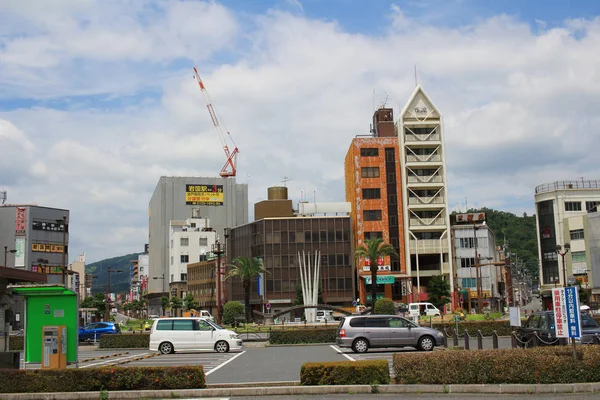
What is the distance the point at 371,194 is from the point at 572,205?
1193 inches

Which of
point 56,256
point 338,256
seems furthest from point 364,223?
point 56,256

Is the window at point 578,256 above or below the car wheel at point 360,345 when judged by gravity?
above

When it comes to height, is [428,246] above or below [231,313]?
above

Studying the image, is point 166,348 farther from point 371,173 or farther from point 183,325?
point 371,173

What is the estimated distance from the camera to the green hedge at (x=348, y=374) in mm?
15789

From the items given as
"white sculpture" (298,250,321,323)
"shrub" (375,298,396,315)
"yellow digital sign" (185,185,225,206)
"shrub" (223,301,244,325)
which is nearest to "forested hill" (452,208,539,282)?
"yellow digital sign" (185,185,225,206)

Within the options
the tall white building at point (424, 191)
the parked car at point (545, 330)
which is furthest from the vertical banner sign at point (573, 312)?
the tall white building at point (424, 191)

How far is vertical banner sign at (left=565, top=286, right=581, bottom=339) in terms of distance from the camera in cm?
1645

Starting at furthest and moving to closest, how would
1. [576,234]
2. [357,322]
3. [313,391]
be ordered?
[576,234], [357,322], [313,391]

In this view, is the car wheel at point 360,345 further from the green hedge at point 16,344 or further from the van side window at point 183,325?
the green hedge at point 16,344

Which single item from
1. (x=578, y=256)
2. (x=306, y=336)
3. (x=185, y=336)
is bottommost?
(x=306, y=336)

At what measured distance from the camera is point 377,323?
29.1 meters

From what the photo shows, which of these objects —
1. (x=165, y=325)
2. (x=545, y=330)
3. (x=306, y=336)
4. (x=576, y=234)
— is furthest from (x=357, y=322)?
(x=576, y=234)

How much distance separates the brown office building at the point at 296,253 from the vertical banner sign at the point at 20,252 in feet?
142
